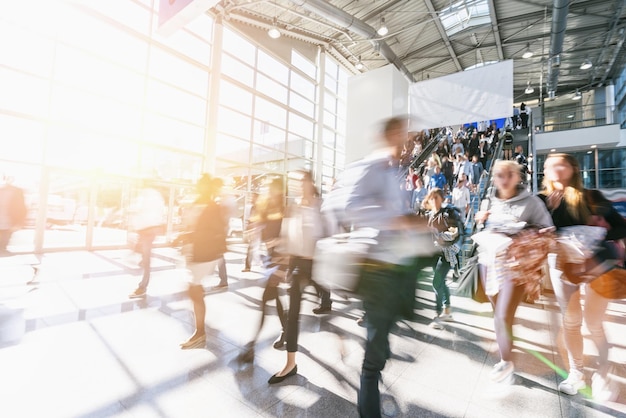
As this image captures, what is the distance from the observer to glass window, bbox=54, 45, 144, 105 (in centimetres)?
736

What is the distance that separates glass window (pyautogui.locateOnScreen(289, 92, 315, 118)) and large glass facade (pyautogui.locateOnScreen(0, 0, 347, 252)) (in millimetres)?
1121

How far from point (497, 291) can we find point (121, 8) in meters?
11.4

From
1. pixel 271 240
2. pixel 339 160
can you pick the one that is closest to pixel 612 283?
pixel 271 240

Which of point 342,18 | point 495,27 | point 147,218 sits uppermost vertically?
point 495,27

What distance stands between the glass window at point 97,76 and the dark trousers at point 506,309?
9.97 meters

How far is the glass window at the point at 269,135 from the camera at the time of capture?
39.4 ft

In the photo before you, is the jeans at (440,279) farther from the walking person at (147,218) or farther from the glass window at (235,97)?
the glass window at (235,97)

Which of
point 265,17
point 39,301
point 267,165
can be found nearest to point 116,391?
point 39,301

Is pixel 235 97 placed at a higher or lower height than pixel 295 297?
higher

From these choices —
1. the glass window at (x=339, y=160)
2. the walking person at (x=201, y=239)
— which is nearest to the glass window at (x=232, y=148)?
the glass window at (x=339, y=160)

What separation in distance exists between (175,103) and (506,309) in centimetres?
1040

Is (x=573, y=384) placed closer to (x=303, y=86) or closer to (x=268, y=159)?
(x=268, y=159)

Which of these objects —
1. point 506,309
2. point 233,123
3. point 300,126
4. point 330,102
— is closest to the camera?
point 506,309

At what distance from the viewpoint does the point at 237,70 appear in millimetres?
11273
